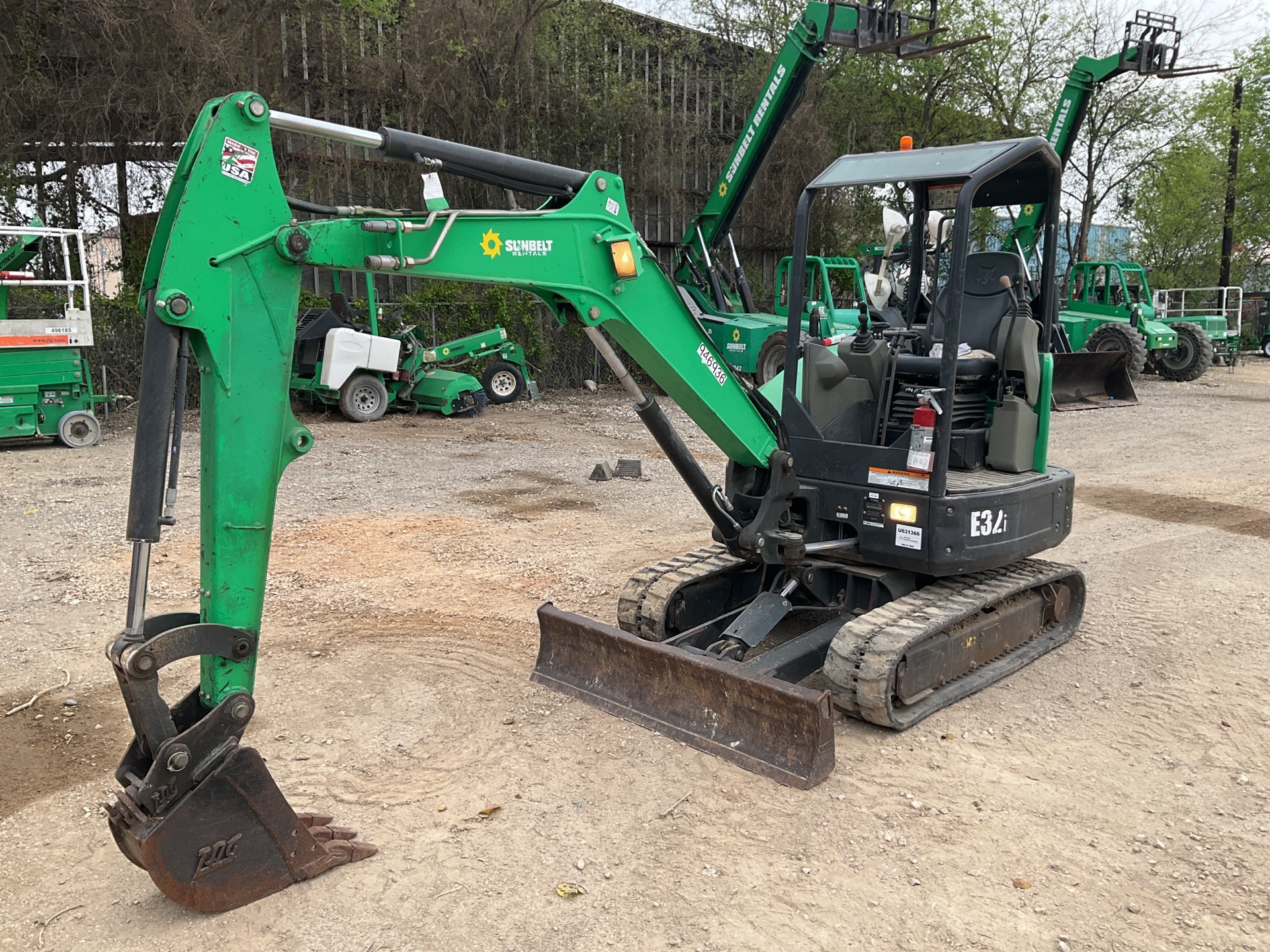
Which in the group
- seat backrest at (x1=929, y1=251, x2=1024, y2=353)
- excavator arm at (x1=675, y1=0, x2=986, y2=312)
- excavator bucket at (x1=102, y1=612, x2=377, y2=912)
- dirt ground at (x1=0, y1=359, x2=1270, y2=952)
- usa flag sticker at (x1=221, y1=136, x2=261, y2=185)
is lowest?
dirt ground at (x1=0, y1=359, x2=1270, y2=952)

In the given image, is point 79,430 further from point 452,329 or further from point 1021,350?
point 1021,350

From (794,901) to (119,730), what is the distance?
305cm

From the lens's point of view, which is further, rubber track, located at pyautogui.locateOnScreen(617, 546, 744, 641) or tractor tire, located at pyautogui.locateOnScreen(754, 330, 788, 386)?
tractor tire, located at pyautogui.locateOnScreen(754, 330, 788, 386)

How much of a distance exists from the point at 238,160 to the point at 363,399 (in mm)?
10680

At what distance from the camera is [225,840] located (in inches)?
125

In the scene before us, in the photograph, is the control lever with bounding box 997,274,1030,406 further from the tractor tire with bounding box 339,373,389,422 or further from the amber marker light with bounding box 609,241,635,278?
the tractor tire with bounding box 339,373,389,422

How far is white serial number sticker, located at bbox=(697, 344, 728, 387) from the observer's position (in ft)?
14.6

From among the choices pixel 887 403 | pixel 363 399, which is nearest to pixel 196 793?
pixel 887 403

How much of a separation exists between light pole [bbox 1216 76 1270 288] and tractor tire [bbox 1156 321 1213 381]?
7.47 meters

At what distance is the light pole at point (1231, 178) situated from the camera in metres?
26.2

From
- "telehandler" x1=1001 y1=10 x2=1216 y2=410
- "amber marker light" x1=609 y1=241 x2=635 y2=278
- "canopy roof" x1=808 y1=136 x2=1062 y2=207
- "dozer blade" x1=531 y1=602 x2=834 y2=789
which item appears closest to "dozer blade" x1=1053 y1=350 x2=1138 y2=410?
"telehandler" x1=1001 y1=10 x2=1216 y2=410

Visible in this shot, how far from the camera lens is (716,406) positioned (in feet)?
15.0

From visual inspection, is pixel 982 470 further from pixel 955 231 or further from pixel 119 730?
pixel 119 730

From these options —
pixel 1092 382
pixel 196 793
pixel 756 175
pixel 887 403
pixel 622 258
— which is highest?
pixel 756 175
